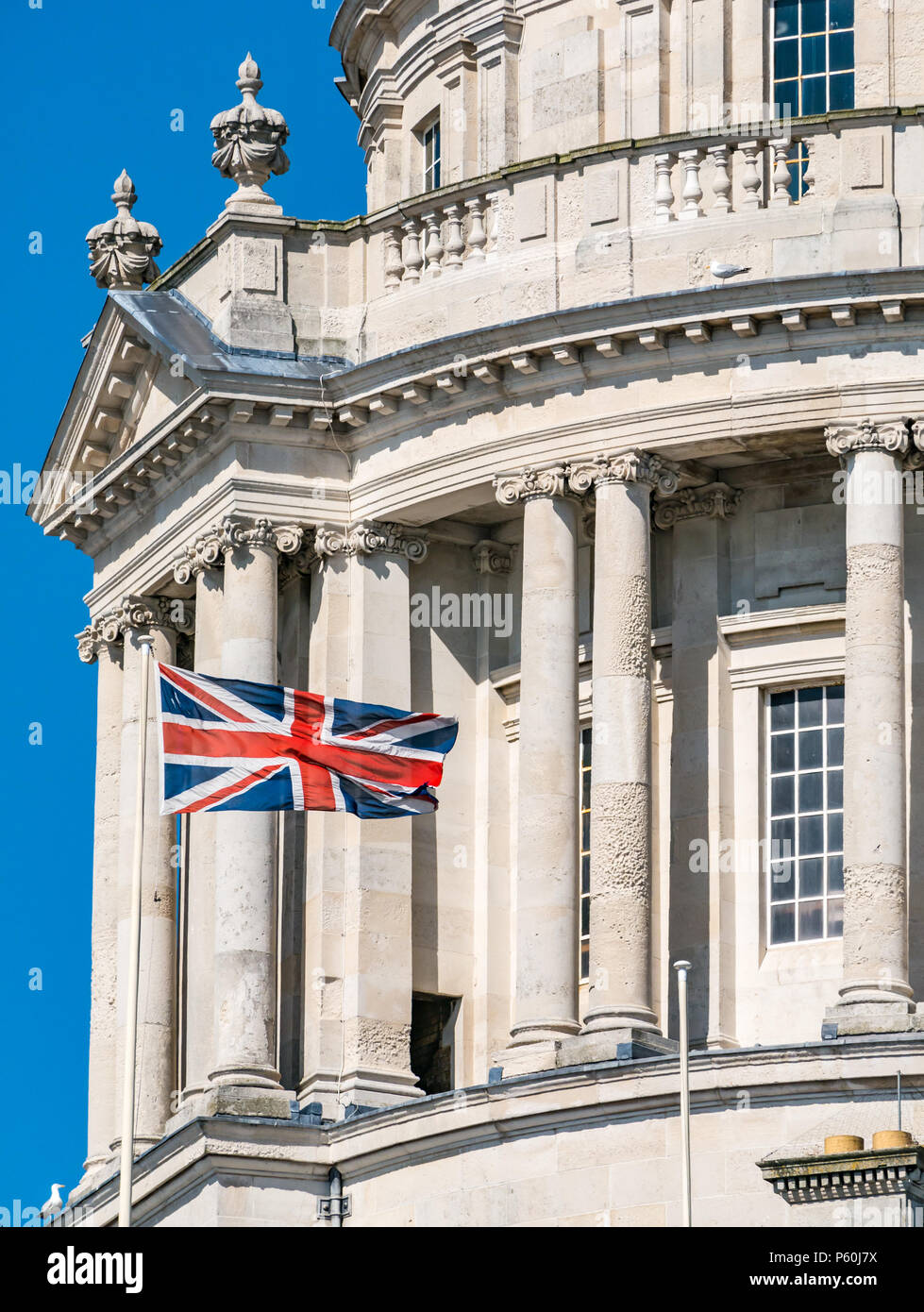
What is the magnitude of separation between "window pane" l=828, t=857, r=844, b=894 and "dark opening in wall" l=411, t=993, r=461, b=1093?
18.4ft

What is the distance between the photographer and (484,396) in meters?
48.9

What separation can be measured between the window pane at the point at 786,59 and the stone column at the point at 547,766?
7361 mm

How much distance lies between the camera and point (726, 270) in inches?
1849

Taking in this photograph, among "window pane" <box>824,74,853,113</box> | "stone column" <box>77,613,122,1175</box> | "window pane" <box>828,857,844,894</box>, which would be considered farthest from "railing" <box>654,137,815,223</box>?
"stone column" <box>77,613,122,1175</box>

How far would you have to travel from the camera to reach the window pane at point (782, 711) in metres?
48.9

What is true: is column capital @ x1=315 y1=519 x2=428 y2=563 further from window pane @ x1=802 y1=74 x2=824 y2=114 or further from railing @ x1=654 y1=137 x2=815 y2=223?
window pane @ x1=802 y1=74 x2=824 y2=114

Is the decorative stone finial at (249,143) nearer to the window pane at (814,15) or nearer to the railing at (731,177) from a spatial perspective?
the railing at (731,177)

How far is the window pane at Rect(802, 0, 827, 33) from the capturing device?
51594 millimetres

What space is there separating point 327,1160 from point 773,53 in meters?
16.6

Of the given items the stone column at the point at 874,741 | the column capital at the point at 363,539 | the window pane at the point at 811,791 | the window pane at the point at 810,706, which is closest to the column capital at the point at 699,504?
the window pane at the point at 810,706
